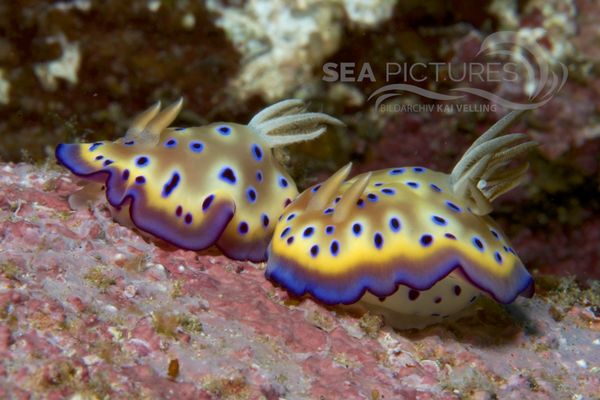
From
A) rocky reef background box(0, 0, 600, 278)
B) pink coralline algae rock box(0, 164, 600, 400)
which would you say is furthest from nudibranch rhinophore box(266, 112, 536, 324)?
rocky reef background box(0, 0, 600, 278)

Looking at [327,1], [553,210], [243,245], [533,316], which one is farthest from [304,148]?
[553,210]

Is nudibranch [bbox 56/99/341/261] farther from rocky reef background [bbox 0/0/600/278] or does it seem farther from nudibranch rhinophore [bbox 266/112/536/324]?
rocky reef background [bbox 0/0/600/278]

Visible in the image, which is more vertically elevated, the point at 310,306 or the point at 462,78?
the point at 462,78

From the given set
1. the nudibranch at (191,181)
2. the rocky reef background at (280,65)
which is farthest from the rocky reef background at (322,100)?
the nudibranch at (191,181)

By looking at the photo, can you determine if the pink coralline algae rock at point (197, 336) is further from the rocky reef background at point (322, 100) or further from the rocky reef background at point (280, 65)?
the rocky reef background at point (280, 65)

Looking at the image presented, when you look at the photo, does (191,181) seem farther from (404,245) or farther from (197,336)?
(404,245)

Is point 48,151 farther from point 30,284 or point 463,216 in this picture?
point 463,216

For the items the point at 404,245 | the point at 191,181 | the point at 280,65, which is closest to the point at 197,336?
the point at 191,181
